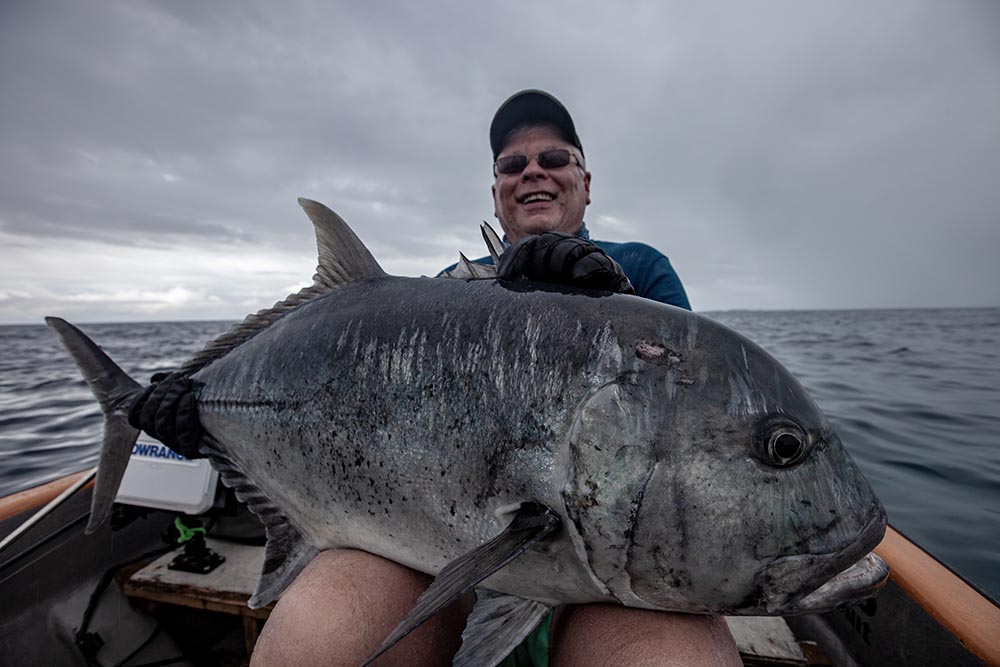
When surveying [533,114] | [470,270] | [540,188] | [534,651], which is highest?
[533,114]

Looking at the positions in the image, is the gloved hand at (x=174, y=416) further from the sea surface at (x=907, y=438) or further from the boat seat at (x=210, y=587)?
the sea surface at (x=907, y=438)

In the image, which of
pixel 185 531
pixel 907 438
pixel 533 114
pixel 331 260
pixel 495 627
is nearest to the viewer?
pixel 495 627

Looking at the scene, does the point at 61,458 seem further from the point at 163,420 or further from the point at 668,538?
the point at 668,538

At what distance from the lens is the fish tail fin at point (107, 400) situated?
2.45 meters

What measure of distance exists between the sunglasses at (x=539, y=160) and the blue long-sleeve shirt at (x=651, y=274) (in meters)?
0.50

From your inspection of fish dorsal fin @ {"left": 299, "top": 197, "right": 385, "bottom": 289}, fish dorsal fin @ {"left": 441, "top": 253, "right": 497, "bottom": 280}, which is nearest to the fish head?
fish dorsal fin @ {"left": 441, "top": 253, "right": 497, "bottom": 280}

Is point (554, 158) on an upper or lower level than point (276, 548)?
upper

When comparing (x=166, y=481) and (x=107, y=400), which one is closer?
(x=107, y=400)

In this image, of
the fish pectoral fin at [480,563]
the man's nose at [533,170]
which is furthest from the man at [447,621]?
the man's nose at [533,170]

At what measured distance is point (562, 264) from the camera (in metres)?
Result: 1.69

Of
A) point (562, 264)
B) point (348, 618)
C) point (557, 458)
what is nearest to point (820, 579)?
point (557, 458)

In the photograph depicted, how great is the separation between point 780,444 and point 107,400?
2900mm

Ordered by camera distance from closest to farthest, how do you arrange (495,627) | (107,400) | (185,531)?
(495,627) → (107,400) → (185,531)

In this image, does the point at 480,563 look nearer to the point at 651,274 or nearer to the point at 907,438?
the point at 651,274
